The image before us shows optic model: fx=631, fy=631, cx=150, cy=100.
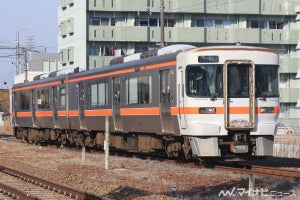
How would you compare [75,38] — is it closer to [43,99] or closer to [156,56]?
[43,99]

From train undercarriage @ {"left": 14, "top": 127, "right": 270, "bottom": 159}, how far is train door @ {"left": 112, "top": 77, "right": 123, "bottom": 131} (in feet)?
1.41

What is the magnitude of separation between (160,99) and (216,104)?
2.36 metres

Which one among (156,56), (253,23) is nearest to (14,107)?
(156,56)

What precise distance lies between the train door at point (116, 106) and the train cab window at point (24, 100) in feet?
37.9

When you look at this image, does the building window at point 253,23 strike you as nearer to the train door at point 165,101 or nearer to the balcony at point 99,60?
the balcony at point 99,60

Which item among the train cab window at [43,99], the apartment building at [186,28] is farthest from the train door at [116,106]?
the apartment building at [186,28]

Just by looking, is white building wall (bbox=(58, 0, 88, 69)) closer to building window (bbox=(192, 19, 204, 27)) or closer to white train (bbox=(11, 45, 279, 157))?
building window (bbox=(192, 19, 204, 27))

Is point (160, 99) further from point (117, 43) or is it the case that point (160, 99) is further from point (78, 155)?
point (117, 43)

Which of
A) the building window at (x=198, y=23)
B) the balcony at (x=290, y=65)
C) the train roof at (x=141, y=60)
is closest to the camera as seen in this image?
the train roof at (x=141, y=60)

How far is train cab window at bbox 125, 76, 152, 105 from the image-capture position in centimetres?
1887

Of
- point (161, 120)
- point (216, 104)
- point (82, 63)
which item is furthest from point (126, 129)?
point (82, 63)

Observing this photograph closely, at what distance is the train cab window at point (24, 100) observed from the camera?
105 ft

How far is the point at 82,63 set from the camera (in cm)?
5847

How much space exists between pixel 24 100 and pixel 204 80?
17.9 m
